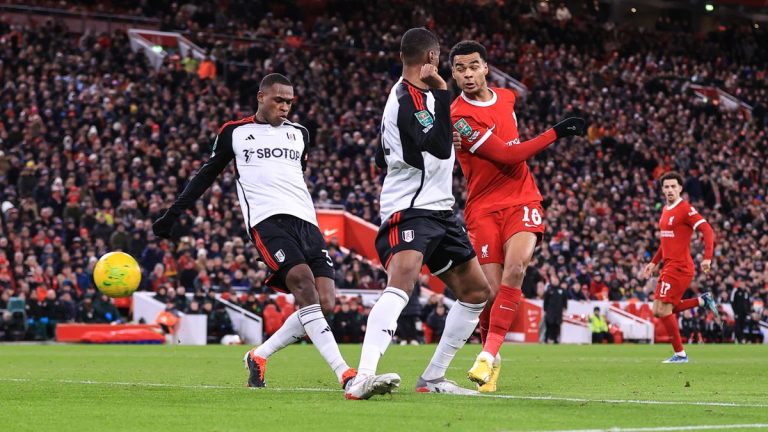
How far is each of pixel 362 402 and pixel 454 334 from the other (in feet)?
5.20

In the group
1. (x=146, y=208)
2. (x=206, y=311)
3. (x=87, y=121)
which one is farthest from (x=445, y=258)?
(x=87, y=121)

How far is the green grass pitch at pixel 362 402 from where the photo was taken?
265 inches

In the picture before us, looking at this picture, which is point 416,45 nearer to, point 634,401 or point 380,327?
point 380,327

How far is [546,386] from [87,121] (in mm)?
24105

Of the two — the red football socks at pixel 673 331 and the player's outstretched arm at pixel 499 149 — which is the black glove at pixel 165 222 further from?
the red football socks at pixel 673 331

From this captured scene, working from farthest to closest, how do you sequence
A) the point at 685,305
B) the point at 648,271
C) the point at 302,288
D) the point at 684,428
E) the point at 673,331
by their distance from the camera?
the point at 685,305 < the point at 673,331 < the point at 648,271 < the point at 302,288 < the point at 684,428

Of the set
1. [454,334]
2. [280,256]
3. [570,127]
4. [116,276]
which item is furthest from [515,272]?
[116,276]

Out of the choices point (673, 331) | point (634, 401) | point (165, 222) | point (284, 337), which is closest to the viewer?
point (634, 401)

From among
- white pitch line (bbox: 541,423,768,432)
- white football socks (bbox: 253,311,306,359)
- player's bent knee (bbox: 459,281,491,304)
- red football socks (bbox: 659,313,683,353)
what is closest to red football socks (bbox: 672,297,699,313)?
red football socks (bbox: 659,313,683,353)

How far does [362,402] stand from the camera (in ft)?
26.1

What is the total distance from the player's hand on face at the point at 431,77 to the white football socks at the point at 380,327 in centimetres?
140


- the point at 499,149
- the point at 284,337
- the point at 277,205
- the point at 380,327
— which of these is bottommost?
the point at 284,337

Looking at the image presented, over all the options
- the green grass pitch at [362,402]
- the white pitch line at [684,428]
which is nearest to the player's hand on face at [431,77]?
the green grass pitch at [362,402]

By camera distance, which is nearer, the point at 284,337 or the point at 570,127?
the point at 570,127
